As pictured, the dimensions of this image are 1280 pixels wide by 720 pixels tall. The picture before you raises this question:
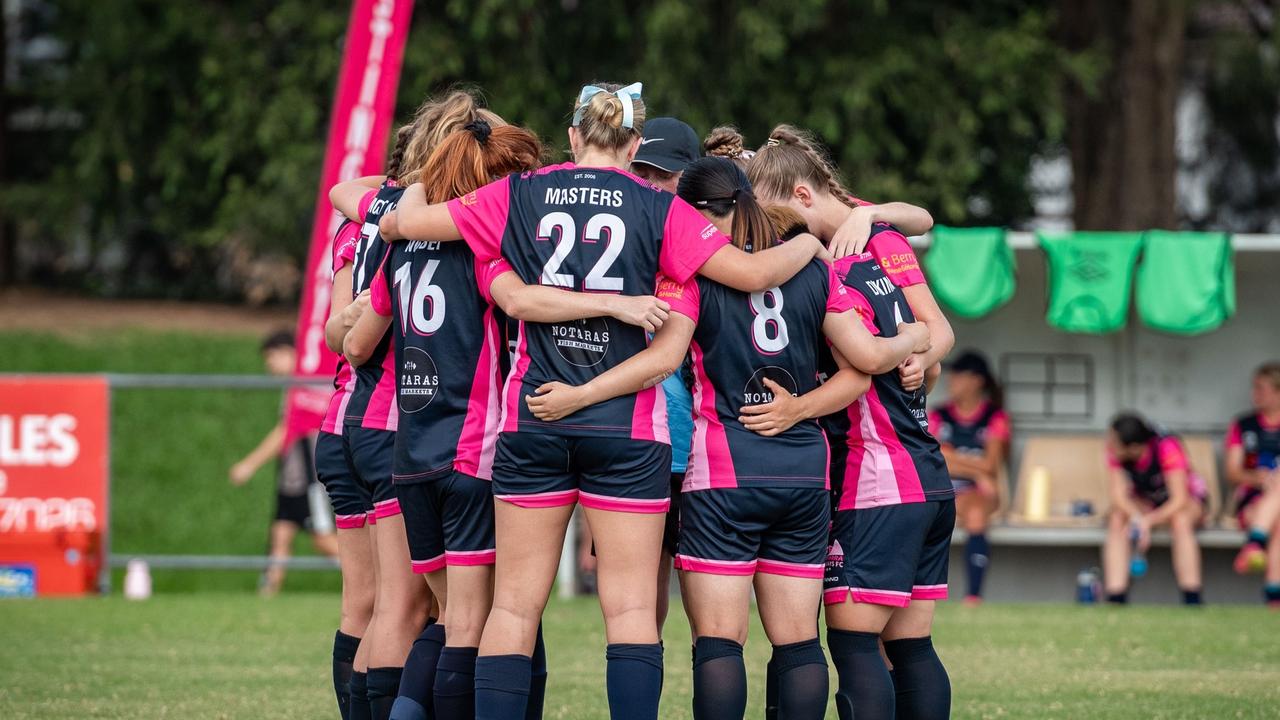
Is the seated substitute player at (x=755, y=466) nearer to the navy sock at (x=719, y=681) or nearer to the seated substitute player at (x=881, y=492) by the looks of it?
the navy sock at (x=719, y=681)

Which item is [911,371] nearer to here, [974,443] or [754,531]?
[754,531]

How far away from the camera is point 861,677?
4.52 m

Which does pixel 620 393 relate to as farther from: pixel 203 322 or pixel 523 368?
pixel 203 322

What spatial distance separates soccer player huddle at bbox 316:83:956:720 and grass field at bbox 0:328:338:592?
30.1 feet

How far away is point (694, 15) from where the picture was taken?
17.0 meters

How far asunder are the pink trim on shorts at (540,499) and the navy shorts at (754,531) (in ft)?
1.17

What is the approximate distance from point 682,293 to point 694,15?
13093mm

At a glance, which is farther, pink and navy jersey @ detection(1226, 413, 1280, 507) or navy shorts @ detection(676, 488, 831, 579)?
pink and navy jersey @ detection(1226, 413, 1280, 507)

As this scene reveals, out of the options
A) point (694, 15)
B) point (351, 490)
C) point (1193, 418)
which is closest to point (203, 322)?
point (694, 15)

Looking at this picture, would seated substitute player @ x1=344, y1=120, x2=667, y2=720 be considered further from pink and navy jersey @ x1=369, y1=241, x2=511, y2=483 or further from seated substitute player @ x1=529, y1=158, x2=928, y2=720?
seated substitute player @ x1=529, y1=158, x2=928, y2=720

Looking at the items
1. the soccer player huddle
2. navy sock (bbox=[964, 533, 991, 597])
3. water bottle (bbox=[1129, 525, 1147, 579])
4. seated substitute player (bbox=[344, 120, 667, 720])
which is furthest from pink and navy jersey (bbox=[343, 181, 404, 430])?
water bottle (bbox=[1129, 525, 1147, 579])

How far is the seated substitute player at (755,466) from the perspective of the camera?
4.42 meters

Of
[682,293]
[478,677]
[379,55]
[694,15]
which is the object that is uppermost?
[694,15]

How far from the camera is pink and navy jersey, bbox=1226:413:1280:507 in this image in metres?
10.9
